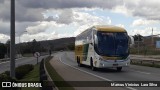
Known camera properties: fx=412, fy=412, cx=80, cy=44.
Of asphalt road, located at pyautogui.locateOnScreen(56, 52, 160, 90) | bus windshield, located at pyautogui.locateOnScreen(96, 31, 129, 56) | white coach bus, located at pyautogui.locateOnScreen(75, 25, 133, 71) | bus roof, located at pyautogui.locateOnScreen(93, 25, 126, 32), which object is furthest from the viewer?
bus roof, located at pyautogui.locateOnScreen(93, 25, 126, 32)

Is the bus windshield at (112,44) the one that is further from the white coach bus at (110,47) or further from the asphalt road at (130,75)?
the asphalt road at (130,75)

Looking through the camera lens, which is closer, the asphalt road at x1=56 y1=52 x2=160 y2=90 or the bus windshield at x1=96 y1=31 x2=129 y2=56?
the asphalt road at x1=56 y1=52 x2=160 y2=90

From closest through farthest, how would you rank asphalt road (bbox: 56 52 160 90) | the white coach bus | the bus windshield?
1. asphalt road (bbox: 56 52 160 90)
2. the white coach bus
3. the bus windshield

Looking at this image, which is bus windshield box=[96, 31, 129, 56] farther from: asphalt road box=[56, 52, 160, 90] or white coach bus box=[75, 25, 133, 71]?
asphalt road box=[56, 52, 160, 90]

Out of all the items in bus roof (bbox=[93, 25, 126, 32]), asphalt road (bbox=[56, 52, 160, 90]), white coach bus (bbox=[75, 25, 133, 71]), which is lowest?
asphalt road (bbox=[56, 52, 160, 90])

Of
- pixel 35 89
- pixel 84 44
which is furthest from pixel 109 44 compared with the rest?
pixel 35 89

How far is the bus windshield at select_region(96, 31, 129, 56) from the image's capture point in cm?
3030

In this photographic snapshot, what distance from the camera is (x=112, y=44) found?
100ft

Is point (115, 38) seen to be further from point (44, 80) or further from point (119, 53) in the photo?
point (44, 80)

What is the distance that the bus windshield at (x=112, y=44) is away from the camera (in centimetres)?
3030

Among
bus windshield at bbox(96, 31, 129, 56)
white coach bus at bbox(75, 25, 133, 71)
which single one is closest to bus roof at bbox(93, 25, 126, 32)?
white coach bus at bbox(75, 25, 133, 71)

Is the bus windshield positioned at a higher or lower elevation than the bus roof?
lower

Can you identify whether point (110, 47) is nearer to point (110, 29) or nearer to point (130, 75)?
point (110, 29)

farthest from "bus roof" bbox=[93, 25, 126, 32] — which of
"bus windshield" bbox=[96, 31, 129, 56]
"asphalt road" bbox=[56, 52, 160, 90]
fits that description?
"asphalt road" bbox=[56, 52, 160, 90]
